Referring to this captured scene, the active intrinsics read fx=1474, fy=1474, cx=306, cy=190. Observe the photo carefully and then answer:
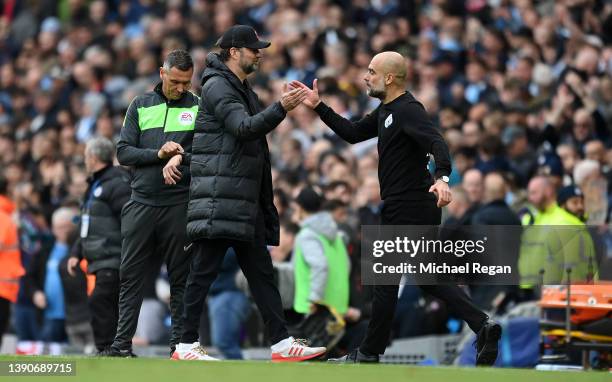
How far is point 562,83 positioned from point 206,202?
7.55 m

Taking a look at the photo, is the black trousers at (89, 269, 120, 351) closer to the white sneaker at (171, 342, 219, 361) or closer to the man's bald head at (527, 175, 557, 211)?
the white sneaker at (171, 342, 219, 361)

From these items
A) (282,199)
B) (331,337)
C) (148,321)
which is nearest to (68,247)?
(148,321)

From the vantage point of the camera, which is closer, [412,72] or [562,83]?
[562,83]

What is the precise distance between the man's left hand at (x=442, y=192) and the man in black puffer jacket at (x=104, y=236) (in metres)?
3.32

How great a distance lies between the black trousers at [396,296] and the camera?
10680 mm

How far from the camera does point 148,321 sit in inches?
653

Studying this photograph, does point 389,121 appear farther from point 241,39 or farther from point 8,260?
point 8,260

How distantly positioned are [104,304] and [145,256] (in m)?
1.57

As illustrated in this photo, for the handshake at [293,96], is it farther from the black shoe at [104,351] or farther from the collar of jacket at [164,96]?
the black shoe at [104,351]

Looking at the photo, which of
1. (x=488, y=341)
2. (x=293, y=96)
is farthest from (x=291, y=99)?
(x=488, y=341)

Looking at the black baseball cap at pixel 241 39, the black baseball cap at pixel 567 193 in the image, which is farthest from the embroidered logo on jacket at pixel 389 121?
the black baseball cap at pixel 567 193

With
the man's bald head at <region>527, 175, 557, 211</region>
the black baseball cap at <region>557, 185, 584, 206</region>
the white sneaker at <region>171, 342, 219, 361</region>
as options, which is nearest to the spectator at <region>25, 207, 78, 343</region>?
the man's bald head at <region>527, 175, 557, 211</region>

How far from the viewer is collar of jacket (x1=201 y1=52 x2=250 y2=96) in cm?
1055

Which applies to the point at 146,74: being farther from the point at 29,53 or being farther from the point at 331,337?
the point at 331,337
